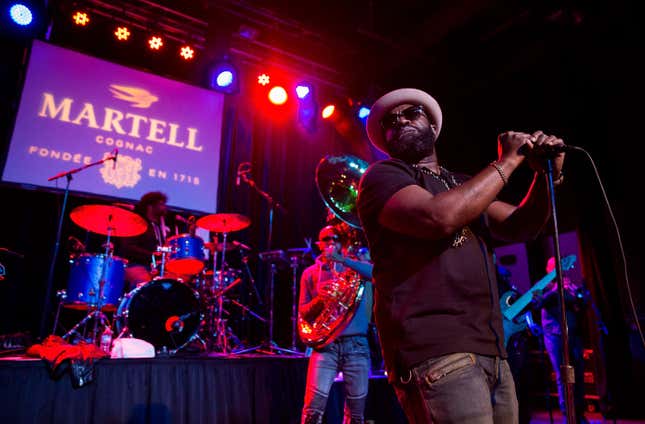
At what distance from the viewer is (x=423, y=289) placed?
1.63 m

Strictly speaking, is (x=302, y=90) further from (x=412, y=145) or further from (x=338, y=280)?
(x=412, y=145)

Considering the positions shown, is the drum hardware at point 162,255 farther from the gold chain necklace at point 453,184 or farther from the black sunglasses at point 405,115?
the gold chain necklace at point 453,184

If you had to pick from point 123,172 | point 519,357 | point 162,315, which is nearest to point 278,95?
point 123,172

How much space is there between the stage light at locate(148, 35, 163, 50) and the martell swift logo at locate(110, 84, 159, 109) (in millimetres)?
882

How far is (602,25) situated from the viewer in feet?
25.1

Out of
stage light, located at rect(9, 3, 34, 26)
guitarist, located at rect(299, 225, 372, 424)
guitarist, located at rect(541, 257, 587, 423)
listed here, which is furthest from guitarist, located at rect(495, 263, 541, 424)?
stage light, located at rect(9, 3, 34, 26)

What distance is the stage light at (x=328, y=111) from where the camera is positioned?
10.5 meters

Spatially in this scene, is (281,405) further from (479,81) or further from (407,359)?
(479,81)

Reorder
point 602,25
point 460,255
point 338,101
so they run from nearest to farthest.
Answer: point 460,255 → point 602,25 → point 338,101

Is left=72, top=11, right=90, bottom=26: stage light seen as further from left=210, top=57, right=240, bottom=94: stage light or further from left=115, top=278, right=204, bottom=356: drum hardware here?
left=115, top=278, right=204, bottom=356: drum hardware

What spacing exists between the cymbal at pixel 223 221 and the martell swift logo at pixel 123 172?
6.58 ft

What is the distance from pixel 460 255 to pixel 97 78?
9.01m

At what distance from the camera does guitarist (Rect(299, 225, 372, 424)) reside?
14.6 ft

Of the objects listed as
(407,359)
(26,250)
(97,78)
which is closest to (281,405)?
(407,359)
